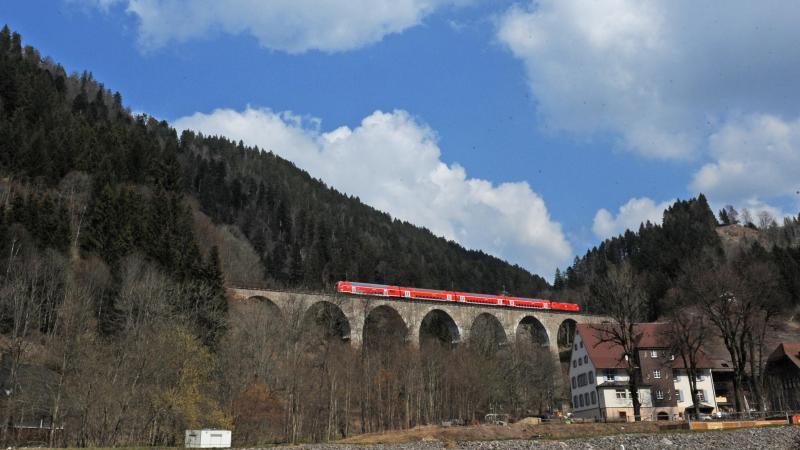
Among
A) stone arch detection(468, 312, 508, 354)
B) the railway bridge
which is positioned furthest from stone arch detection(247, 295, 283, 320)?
stone arch detection(468, 312, 508, 354)

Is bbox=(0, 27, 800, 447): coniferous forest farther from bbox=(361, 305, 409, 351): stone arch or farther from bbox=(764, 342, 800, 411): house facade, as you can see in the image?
bbox=(764, 342, 800, 411): house facade

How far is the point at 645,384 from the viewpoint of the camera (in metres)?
60.3

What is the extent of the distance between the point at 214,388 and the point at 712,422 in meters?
31.2

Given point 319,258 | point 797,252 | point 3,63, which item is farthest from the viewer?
point 319,258

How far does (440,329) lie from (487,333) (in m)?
7.43

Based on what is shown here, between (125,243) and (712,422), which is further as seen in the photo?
(125,243)

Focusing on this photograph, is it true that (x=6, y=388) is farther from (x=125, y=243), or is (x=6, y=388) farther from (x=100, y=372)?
(x=125, y=243)

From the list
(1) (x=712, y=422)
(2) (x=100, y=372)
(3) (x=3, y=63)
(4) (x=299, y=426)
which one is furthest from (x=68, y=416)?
(3) (x=3, y=63)

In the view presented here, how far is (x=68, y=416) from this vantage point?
3447 cm

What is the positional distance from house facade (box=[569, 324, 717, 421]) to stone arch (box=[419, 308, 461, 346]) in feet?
65.8

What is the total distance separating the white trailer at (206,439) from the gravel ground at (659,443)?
3.70 m

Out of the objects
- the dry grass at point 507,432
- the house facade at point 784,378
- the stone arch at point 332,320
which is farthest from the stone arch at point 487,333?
the dry grass at point 507,432

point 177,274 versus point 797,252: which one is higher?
point 797,252

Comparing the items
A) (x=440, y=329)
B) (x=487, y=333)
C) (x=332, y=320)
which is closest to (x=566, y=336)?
(x=440, y=329)
